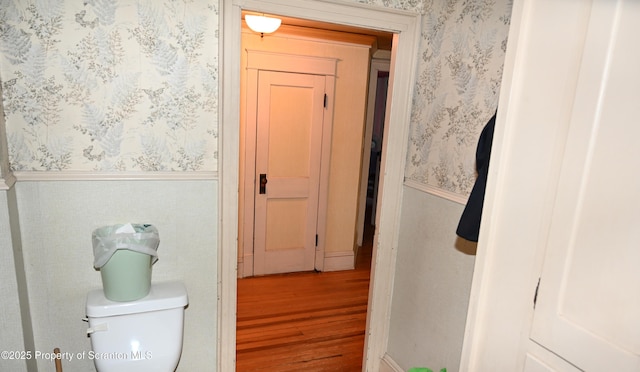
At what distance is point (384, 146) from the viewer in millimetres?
2168

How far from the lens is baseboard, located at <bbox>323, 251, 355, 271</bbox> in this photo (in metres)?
3.94

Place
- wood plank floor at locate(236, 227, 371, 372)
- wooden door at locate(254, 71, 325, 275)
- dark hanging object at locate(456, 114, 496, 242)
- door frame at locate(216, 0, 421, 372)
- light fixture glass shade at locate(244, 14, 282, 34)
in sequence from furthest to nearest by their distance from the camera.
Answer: wooden door at locate(254, 71, 325, 275) → light fixture glass shade at locate(244, 14, 282, 34) → wood plank floor at locate(236, 227, 371, 372) → door frame at locate(216, 0, 421, 372) → dark hanging object at locate(456, 114, 496, 242)

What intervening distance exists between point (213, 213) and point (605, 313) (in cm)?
156

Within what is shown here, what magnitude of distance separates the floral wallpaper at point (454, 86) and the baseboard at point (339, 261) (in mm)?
2004

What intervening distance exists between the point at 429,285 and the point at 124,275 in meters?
1.44

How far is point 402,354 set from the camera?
2203 mm

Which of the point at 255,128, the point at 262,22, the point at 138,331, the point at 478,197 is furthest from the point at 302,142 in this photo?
the point at 478,197

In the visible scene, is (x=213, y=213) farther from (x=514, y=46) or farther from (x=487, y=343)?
(x=514, y=46)

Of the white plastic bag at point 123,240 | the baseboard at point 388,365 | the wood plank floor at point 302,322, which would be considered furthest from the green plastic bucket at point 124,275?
the baseboard at point 388,365

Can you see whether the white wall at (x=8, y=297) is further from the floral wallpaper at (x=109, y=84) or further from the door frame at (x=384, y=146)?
the door frame at (x=384, y=146)

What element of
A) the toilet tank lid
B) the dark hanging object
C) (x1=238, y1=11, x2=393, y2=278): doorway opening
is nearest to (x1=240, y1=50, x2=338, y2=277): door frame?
(x1=238, y1=11, x2=393, y2=278): doorway opening

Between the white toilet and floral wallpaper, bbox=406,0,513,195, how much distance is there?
1.38m

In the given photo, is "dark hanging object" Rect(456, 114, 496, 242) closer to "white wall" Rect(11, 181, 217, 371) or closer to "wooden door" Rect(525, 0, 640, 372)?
"wooden door" Rect(525, 0, 640, 372)

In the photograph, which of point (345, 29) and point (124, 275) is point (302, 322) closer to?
point (124, 275)
